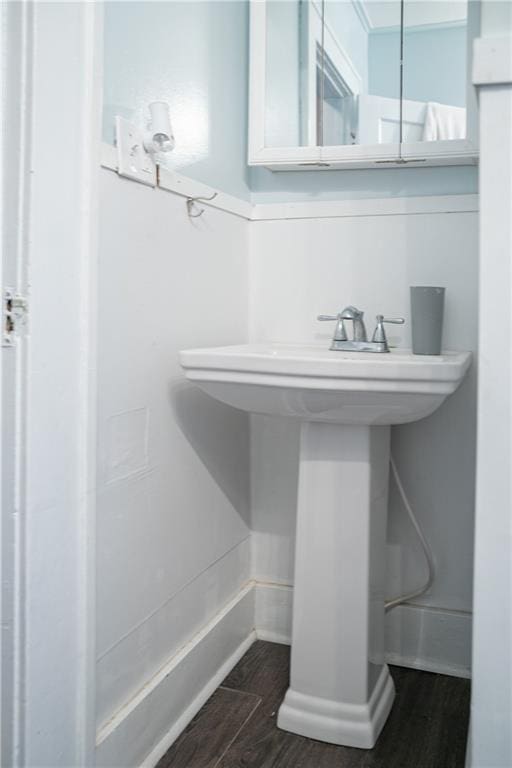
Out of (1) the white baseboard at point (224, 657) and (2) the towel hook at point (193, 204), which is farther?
(2) the towel hook at point (193, 204)

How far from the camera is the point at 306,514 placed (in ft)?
4.80

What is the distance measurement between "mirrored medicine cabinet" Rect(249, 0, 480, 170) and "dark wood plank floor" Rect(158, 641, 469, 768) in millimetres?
1252

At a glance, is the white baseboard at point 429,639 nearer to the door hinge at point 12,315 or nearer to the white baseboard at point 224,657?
the white baseboard at point 224,657

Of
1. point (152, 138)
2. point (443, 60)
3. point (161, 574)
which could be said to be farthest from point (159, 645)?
point (443, 60)

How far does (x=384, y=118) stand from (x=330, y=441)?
0.83 m

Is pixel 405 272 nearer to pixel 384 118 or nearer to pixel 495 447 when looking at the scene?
pixel 384 118

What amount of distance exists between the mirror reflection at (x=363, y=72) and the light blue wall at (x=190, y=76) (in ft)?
0.30

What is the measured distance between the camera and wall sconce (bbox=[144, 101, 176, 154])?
1281mm

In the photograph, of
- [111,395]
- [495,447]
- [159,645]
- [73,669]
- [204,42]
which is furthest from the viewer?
[204,42]

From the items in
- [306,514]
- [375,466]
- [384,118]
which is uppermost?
[384,118]

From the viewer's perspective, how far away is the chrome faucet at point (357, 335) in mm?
1634

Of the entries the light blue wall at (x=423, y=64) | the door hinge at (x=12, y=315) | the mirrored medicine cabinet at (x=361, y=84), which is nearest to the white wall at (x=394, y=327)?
the mirrored medicine cabinet at (x=361, y=84)

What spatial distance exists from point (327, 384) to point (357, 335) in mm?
470

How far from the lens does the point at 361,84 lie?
171 centimetres
